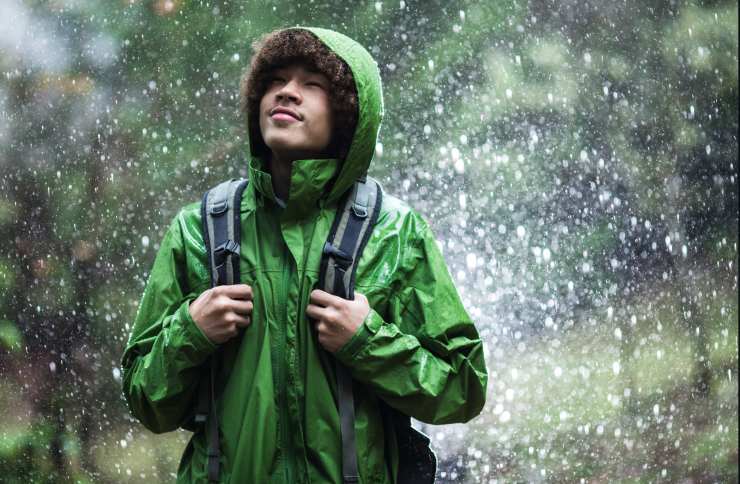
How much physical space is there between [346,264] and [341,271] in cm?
2

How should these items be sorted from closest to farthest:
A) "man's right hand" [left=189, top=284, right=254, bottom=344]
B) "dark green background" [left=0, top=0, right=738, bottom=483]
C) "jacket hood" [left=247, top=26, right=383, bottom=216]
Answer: "man's right hand" [left=189, top=284, right=254, bottom=344] → "jacket hood" [left=247, top=26, right=383, bottom=216] → "dark green background" [left=0, top=0, right=738, bottom=483]

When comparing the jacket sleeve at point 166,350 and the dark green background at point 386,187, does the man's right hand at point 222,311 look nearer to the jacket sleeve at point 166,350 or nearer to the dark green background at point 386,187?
the jacket sleeve at point 166,350

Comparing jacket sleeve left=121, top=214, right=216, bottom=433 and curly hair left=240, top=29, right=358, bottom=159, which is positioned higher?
curly hair left=240, top=29, right=358, bottom=159

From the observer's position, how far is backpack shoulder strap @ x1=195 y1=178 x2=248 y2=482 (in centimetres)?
200

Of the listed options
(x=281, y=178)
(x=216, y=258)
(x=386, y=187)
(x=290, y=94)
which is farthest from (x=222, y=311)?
(x=386, y=187)

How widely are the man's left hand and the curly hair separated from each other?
37 cm

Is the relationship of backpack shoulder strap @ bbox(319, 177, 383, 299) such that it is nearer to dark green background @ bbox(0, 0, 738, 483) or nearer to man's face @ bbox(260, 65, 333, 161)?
man's face @ bbox(260, 65, 333, 161)

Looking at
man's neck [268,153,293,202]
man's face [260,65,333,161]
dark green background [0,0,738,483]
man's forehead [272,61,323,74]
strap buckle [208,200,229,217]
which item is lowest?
dark green background [0,0,738,483]

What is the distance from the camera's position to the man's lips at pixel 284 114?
82.5 inches

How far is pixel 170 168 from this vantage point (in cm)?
421

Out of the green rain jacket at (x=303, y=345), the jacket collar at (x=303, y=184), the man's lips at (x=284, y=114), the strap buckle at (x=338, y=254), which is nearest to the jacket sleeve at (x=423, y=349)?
the green rain jacket at (x=303, y=345)

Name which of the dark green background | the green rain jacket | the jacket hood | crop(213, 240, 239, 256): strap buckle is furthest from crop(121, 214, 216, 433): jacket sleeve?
the dark green background

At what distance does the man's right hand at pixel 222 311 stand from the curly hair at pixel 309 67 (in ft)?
1.29

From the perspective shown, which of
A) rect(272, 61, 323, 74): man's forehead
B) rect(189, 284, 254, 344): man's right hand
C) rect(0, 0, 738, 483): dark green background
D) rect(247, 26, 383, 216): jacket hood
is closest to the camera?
rect(189, 284, 254, 344): man's right hand
